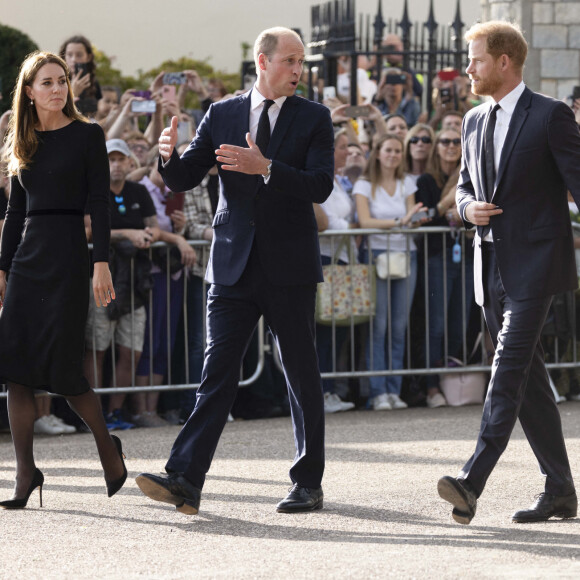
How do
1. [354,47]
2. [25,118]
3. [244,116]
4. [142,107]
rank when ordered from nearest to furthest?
[244,116] → [25,118] → [142,107] → [354,47]

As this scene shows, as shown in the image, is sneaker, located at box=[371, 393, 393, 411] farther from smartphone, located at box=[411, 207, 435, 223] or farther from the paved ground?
the paved ground

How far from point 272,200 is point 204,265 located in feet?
12.0

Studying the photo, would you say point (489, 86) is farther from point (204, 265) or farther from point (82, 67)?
point (82, 67)

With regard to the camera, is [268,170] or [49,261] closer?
[268,170]

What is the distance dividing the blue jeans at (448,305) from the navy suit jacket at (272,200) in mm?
4114

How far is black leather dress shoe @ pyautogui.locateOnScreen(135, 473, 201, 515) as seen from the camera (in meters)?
5.34

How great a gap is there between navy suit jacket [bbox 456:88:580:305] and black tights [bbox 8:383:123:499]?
198cm

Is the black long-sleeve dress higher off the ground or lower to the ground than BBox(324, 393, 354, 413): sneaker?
higher

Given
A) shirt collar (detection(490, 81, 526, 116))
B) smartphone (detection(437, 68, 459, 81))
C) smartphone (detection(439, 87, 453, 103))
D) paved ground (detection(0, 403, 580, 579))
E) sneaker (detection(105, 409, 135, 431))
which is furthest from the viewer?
smartphone (detection(437, 68, 459, 81))

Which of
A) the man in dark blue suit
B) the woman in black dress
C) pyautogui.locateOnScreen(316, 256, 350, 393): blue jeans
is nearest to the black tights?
the woman in black dress

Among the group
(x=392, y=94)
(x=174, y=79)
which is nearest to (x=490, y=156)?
(x=174, y=79)

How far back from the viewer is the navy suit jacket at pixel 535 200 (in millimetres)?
5223

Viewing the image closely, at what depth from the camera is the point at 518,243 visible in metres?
5.29

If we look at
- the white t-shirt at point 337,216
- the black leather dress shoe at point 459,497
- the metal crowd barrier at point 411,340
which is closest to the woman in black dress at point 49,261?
the black leather dress shoe at point 459,497
